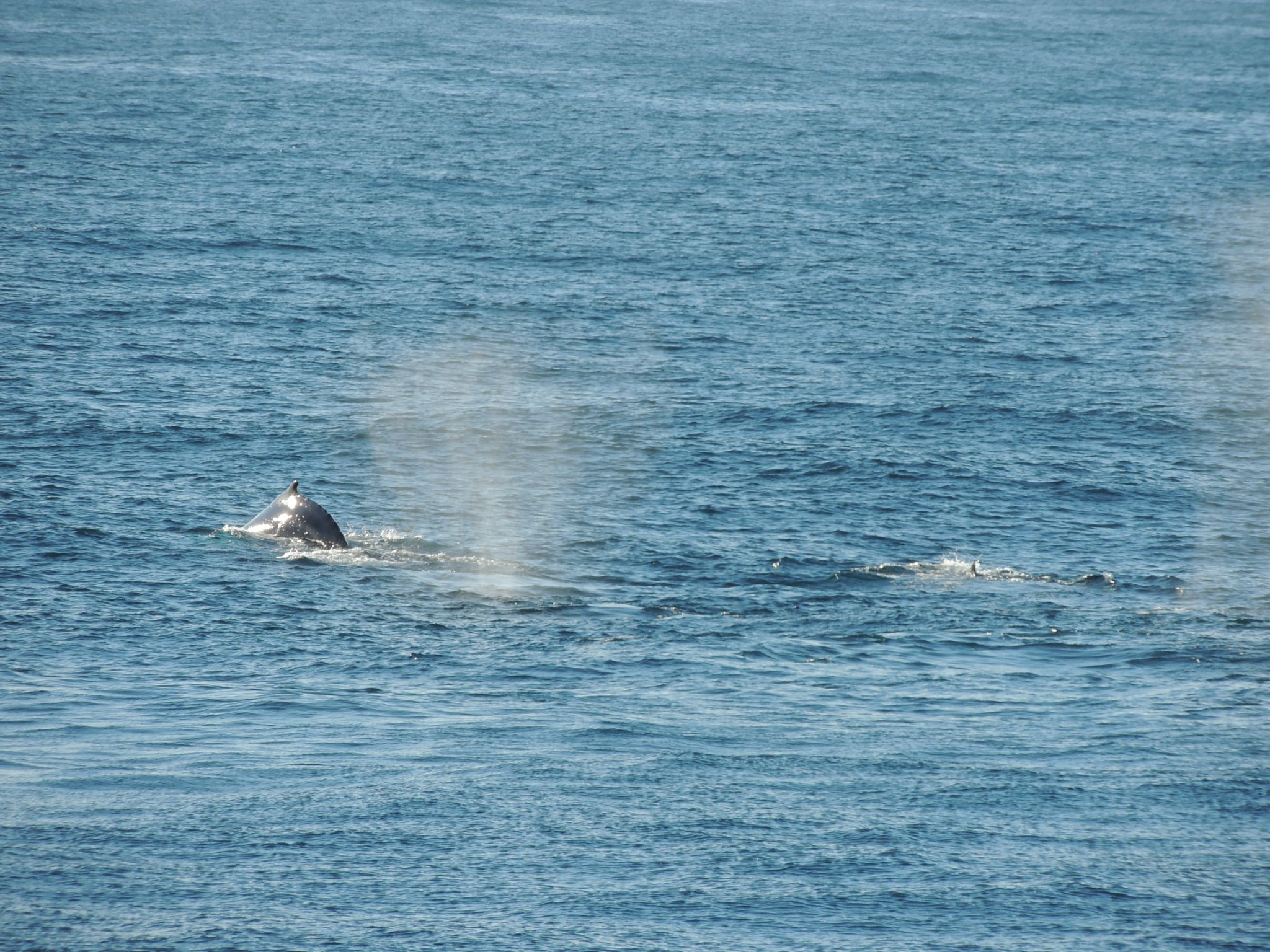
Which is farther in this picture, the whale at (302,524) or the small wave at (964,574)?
the whale at (302,524)

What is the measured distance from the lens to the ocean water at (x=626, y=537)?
58.4 ft

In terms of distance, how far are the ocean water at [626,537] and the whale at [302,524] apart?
1.51 ft

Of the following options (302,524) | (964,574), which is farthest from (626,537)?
(964,574)

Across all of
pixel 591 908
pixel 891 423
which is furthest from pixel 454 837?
pixel 891 423

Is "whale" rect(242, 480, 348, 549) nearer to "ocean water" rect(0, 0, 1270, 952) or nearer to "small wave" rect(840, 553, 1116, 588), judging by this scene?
"ocean water" rect(0, 0, 1270, 952)

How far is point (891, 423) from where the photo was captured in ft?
134

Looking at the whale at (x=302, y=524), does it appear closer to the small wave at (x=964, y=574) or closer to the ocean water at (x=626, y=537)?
the ocean water at (x=626, y=537)

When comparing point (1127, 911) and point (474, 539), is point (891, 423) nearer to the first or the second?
point (474, 539)

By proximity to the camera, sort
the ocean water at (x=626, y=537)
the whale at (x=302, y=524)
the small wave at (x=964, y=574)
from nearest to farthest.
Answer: the ocean water at (x=626, y=537) < the small wave at (x=964, y=574) < the whale at (x=302, y=524)

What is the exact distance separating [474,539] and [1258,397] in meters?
24.5

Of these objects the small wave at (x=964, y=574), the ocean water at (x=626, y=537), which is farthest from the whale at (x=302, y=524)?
the small wave at (x=964, y=574)

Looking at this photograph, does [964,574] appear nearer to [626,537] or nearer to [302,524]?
[626,537]

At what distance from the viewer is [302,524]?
30.7 metres

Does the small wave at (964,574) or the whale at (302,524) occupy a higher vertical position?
the whale at (302,524)
